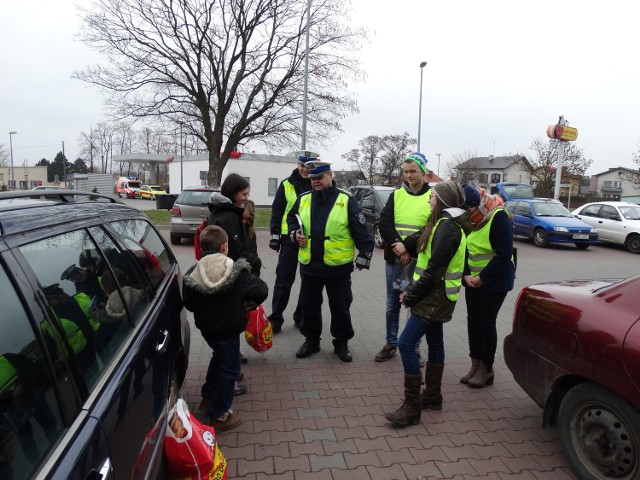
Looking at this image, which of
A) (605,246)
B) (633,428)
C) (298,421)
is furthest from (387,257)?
(605,246)

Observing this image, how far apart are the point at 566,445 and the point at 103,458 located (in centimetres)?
255

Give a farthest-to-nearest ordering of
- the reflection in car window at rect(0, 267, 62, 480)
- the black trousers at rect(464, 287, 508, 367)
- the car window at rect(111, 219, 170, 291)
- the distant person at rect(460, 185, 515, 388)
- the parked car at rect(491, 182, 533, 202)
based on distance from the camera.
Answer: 1. the parked car at rect(491, 182, 533, 202)
2. the black trousers at rect(464, 287, 508, 367)
3. the distant person at rect(460, 185, 515, 388)
4. the car window at rect(111, 219, 170, 291)
5. the reflection in car window at rect(0, 267, 62, 480)

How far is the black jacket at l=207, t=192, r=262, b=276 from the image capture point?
3.70 meters

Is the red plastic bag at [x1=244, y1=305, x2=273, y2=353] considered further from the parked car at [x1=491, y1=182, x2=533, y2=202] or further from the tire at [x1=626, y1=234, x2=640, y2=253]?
the parked car at [x1=491, y1=182, x2=533, y2=202]

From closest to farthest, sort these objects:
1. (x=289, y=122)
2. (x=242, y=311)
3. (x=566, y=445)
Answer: (x=566, y=445) < (x=242, y=311) < (x=289, y=122)

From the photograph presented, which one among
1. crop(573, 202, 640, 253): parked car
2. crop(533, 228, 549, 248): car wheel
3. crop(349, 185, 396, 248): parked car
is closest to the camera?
crop(349, 185, 396, 248): parked car

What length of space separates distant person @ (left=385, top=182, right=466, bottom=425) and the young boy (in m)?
1.07

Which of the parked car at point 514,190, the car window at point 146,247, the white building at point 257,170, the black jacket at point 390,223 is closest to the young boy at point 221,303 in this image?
the car window at point 146,247

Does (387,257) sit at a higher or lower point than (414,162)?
lower

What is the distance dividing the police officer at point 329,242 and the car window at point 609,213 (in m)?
14.0

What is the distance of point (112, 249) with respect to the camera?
227cm

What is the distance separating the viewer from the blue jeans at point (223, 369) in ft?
10.2

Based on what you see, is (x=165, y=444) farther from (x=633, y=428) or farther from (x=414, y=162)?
(x=414, y=162)

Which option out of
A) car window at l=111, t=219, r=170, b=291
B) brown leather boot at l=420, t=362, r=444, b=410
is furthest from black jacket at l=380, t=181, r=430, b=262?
car window at l=111, t=219, r=170, b=291
